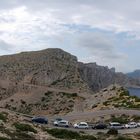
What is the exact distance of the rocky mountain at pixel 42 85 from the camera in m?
149

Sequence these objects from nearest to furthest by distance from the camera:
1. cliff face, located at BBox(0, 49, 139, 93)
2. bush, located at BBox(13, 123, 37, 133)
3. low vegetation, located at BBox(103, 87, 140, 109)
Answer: bush, located at BBox(13, 123, 37, 133), low vegetation, located at BBox(103, 87, 140, 109), cliff face, located at BBox(0, 49, 139, 93)

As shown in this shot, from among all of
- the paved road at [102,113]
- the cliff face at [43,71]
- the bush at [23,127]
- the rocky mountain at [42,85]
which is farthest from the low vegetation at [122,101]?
the bush at [23,127]

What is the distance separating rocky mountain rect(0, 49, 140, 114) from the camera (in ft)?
489

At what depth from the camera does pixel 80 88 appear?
576ft

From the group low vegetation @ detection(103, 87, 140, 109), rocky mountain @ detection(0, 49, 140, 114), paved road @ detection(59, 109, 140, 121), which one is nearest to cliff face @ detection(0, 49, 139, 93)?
rocky mountain @ detection(0, 49, 140, 114)

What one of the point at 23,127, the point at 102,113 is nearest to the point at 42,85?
the point at 102,113

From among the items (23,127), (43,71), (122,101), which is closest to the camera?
(23,127)

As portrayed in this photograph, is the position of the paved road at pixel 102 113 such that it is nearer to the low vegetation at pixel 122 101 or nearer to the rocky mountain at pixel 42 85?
the low vegetation at pixel 122 101

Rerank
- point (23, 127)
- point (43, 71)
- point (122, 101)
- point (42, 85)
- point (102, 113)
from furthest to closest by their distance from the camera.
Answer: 1. point (43, 71)
2. point (42, 85)
3. point (122, 101)
4. point (102, 113)
5. point (23, 127)

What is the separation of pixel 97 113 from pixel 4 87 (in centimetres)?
7777

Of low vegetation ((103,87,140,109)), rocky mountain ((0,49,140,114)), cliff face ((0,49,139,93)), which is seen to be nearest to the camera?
low vegetation ((103,87,140,109))

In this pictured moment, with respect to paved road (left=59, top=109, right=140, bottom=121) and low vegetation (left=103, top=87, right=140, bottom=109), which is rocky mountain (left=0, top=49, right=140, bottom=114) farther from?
paved road (left=59, top=109, right=140, bottom=121)

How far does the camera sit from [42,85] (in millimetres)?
183750

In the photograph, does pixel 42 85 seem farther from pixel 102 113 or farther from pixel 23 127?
pixel 23 127
